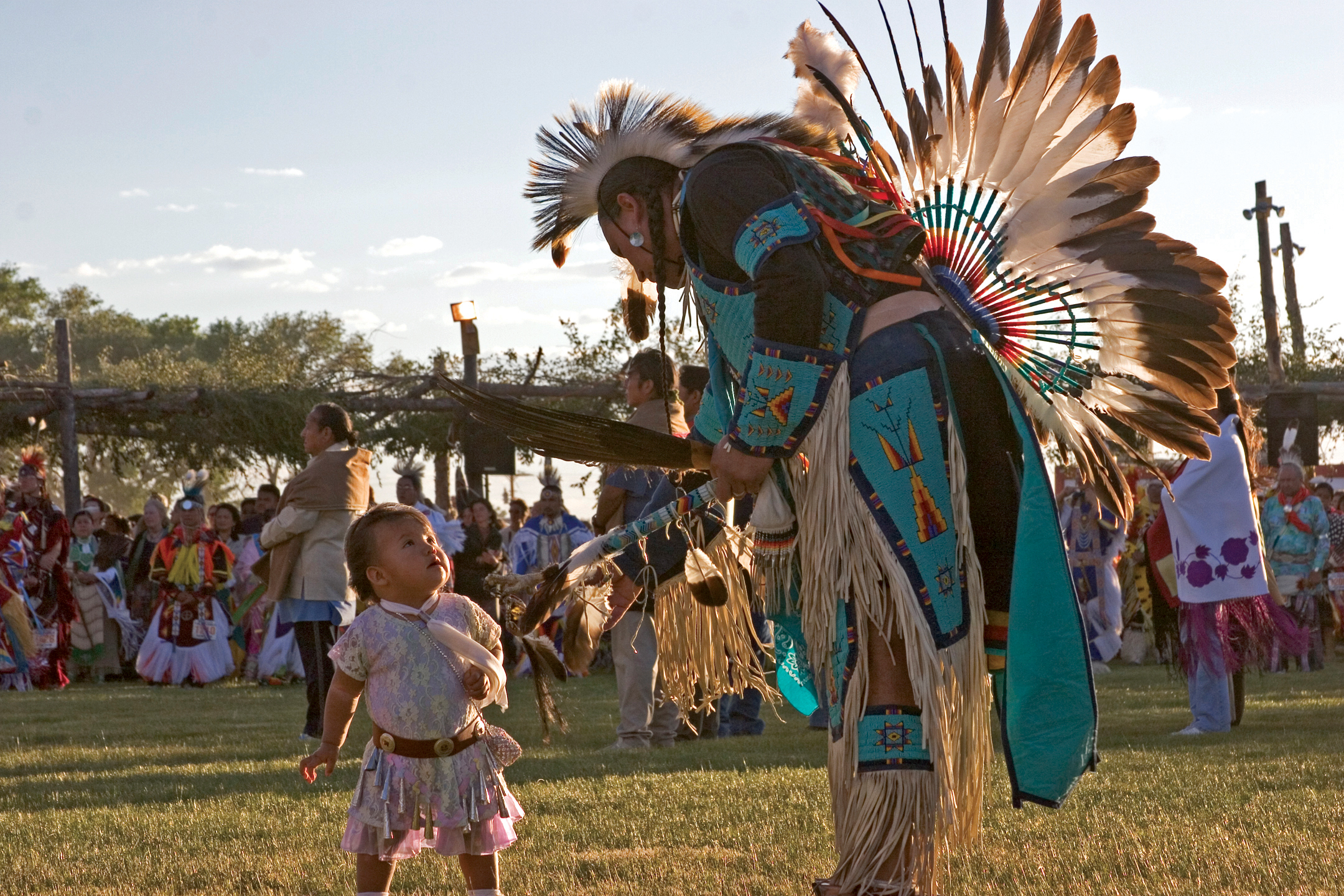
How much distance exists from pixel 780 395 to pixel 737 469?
14cm

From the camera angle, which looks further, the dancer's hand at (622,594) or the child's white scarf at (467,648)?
the child's white scarf at (467,648)

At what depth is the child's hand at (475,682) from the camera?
2.85m

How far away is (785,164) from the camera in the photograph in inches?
94.7

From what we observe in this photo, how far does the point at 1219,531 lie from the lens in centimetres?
601

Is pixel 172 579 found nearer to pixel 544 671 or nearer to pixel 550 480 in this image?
pixel 550 480

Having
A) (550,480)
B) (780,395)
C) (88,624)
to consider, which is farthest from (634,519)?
(88,624)

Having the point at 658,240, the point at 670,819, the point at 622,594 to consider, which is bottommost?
the point at 670,819

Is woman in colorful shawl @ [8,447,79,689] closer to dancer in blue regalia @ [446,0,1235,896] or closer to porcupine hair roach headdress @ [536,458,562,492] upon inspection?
porcupine hair roach headdress @ [536,458,562,492]

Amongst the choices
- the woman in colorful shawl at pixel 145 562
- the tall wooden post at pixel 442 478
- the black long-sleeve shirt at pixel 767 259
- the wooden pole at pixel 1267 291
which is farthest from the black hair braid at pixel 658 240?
the wooden pole at pixel 1267 291

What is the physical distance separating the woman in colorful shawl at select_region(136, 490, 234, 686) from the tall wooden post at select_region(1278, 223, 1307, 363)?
55.4 feet

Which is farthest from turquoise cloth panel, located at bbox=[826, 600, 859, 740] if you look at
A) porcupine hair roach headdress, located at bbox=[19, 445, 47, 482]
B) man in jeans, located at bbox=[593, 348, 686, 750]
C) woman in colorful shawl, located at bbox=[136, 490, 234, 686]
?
porcupine hair roach headdress, located at bbox=[19, 445, 47, 482]

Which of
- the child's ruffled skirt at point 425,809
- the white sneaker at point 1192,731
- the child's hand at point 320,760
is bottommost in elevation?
the white sneaker at point 1192,731

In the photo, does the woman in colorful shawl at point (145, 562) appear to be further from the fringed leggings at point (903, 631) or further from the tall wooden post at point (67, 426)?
the fringed leggings at point (903, 631)

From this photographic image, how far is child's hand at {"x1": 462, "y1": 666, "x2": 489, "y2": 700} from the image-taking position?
2850 millimetres
